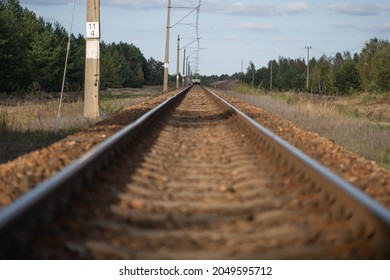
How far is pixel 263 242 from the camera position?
13.4ft

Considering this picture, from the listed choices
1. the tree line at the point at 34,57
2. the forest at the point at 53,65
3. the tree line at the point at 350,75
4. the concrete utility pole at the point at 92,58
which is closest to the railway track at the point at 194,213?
the concrete utility pole at the point at 92,58

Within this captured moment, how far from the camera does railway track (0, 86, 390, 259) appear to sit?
3.87 meters

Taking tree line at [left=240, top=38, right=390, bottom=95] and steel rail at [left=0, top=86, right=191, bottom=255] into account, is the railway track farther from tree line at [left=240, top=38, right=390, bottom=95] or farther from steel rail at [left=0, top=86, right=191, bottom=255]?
tree line at [left=240, top=38, right=390, bottom=95]

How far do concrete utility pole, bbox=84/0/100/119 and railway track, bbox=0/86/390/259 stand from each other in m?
10.4

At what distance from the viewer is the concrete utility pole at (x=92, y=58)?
17438mm

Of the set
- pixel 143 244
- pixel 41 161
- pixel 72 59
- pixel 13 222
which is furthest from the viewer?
pixel 72 59

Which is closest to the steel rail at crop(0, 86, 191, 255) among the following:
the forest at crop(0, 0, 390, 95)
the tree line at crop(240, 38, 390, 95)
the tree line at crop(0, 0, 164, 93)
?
the forest at crop(0, 0, 390, 95)

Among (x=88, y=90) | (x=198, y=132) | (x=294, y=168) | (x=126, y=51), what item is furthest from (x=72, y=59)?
(x=126, y=51)

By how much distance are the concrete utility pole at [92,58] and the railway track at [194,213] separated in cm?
1038

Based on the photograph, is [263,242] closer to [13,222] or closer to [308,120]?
[13,222]

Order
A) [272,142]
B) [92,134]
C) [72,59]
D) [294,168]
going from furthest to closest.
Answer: [72,59]
[92,134]
[272,142]
[294,168]

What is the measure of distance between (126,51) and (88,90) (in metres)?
155

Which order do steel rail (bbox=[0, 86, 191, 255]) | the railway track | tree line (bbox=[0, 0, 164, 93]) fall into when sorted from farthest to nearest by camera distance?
tree line (bbox=[0, 0, 164, 93]), the railway track, steel rail (bbox=[0, 86, 191, 255])

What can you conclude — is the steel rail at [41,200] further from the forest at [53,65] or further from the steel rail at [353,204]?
the forest at [53,65]
